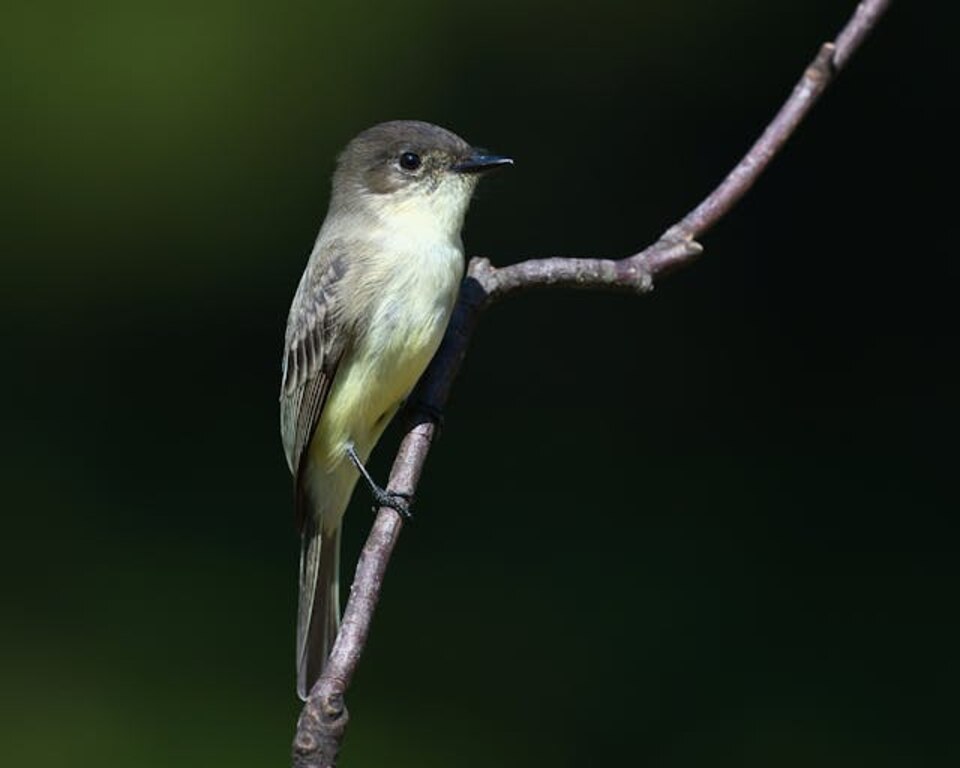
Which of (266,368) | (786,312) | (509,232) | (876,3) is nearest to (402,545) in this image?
(266,368)

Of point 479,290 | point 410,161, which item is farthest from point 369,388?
point 410,161

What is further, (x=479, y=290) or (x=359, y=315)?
(x=359, y=315)

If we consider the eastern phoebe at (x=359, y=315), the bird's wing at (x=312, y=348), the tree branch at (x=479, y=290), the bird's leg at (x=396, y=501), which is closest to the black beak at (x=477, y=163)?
the eastern phoebe at (x=359, y=315)

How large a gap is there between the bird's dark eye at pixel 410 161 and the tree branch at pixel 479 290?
0.23 m

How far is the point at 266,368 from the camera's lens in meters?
4.84

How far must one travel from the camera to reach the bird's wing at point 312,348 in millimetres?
3332

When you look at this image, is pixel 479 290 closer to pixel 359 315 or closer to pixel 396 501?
pixel 359 315

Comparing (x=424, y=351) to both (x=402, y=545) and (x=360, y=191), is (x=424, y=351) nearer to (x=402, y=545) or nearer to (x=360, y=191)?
(x=360, y=191)

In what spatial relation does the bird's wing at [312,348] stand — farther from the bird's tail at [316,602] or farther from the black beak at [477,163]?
the black beak at [477,163]

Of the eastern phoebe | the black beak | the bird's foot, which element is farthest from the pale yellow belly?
the bird's foot

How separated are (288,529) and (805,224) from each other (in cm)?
176

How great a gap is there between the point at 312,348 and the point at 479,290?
1.18 feet

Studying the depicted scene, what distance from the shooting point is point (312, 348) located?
3.37m

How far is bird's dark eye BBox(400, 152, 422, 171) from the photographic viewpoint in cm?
338
